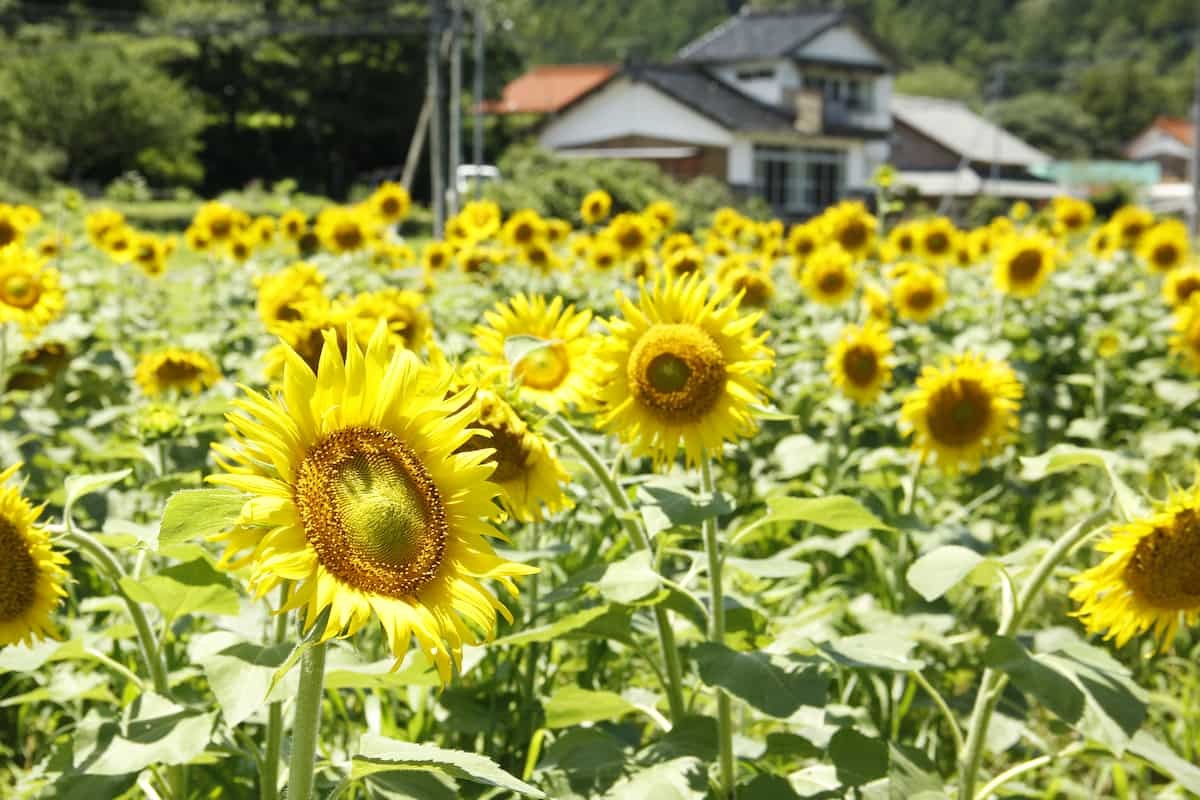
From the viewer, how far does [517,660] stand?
2.35m

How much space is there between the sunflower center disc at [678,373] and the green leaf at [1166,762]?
2.57 feet

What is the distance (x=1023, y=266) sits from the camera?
511 cm

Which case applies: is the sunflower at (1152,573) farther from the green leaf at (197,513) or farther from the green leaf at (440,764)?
the green leaf at (197,513)

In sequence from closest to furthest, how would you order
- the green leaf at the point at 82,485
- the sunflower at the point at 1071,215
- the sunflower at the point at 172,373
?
the green leaf at the point at 82,485, the sunflower at the point at 172,373, the sunflower at the point at 1071,215

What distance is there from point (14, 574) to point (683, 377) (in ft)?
3.11

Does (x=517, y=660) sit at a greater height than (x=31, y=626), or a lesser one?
lesser

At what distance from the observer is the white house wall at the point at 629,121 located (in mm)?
32188

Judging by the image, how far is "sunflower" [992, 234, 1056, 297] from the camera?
509 cm

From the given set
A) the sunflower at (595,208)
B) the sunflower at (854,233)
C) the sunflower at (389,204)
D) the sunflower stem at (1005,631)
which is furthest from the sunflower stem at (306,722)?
the sunflower at (595,208)

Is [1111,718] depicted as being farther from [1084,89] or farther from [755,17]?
[1084,89]

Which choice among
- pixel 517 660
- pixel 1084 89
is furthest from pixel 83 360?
pixel 1084 89

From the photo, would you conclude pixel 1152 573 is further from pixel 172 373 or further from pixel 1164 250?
pixel 1164 250

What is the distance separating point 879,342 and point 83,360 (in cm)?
258

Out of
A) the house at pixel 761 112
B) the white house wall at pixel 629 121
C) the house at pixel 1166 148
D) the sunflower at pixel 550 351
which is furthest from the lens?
the house at pixel 1166 148
